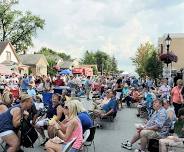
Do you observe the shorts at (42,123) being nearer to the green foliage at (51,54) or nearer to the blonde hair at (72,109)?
the blonde hair at (72,109)

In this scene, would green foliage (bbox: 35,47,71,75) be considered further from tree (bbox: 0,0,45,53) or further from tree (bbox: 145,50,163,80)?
tree (bbox: 145,50,163,80)

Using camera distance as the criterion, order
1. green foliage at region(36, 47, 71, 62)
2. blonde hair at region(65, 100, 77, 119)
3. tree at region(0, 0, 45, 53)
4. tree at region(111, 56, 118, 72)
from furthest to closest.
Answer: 1. tree at region(111, 56, 118, 72)
2. green foliage at region(36, 47, 71, 62)
3. tree at region(0, 0, 45, 53)
4. blonde hair at region(65, 100, 77, 119)

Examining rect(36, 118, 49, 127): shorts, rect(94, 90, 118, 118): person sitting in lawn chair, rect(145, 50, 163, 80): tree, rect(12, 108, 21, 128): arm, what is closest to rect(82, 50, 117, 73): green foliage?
rect(145, 50, 163, 80): tree

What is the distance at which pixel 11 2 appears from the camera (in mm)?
77750

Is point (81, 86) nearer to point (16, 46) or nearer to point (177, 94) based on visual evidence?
point (177, 94)

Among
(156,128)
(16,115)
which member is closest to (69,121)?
(16,115)

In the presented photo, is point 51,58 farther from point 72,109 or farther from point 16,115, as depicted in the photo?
point 16,115

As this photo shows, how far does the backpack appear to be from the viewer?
9524mm

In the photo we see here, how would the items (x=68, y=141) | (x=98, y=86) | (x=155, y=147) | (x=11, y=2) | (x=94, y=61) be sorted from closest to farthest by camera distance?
(x=68, y=141) → (x=155, y=147) → (x=98, y=86) → (x=11, y=2) → (x=94, y=61)

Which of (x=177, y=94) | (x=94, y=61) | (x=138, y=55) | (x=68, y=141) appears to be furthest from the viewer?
(x=94, y=61)

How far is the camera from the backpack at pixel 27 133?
31.2 feet

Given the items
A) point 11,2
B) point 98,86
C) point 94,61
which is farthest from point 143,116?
point 94,61

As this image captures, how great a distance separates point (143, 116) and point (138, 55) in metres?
68.9

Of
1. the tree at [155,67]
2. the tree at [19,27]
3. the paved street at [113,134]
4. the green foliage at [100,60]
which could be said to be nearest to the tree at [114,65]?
the green foliage at [100,60]
